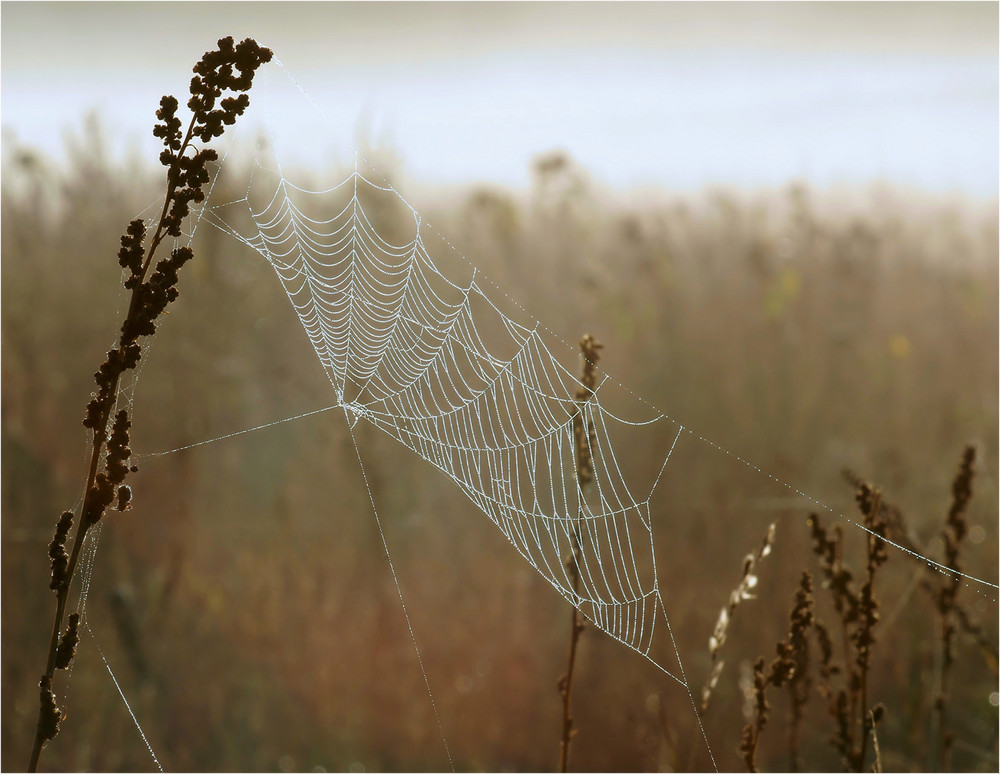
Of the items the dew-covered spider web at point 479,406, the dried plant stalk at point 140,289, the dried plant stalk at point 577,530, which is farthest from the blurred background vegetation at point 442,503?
the dried plant stalk at point 140,289

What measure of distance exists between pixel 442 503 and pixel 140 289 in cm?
417

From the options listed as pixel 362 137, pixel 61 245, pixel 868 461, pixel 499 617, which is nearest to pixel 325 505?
pixel 499 617

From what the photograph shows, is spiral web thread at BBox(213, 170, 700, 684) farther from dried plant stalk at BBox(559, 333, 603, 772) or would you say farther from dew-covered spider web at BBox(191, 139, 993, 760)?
dried plant stalk at BBox(559, 333, 603, 772)

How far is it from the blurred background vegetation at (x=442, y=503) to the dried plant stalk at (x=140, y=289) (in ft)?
6.28

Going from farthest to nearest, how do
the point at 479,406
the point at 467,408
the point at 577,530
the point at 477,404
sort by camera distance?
1. the point at 479,406
2. the point at 467,408
3. the point at 477,404
4. the point at 577,530

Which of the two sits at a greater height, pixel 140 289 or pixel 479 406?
pixel 479 406

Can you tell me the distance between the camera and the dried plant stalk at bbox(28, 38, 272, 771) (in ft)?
4.79

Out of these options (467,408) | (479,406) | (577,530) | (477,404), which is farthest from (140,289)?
(479,406)

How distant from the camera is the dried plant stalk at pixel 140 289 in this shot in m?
1.46

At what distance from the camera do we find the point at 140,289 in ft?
5.11

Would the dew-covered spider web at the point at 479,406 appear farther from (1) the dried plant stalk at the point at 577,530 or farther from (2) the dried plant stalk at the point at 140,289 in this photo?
(2) the dried plant stalk at the point at 140,289

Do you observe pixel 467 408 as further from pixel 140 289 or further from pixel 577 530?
pixel 140 289

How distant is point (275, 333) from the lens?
612 centimetres

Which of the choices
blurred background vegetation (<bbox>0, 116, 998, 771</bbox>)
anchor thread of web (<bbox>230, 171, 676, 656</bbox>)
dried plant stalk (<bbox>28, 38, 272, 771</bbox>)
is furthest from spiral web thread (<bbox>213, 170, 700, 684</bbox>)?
dried plant stalk (<bbox>28, 38, 272, 771</bbox>)
